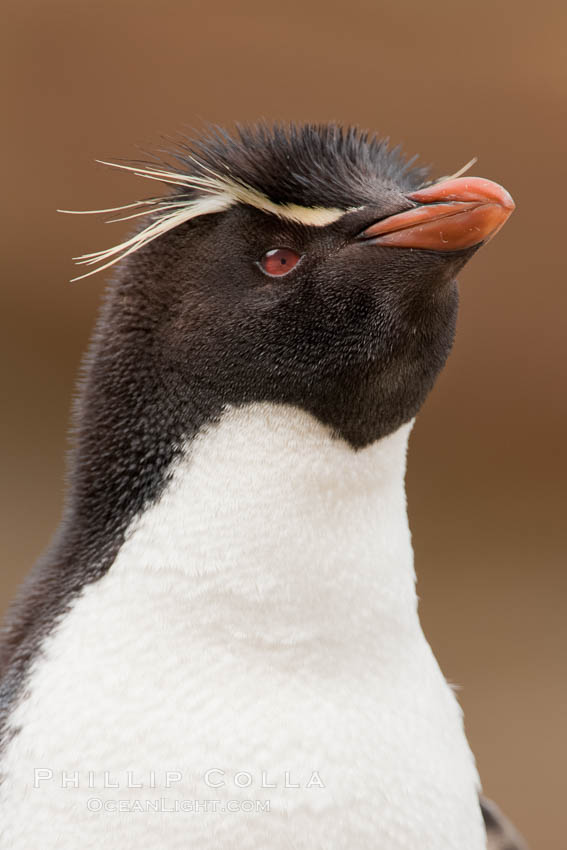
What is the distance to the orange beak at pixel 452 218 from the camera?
2.43ft

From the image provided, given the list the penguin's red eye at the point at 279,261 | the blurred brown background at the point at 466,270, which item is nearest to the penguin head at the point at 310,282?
the penguin's red eye at the point at 279,261

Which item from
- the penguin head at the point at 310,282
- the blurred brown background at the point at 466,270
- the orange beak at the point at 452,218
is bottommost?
the blurred brown background at the point at 466,270

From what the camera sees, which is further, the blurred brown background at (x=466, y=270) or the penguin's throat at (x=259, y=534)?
the blurred brown background at (x=466, y=270)

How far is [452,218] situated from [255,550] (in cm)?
28

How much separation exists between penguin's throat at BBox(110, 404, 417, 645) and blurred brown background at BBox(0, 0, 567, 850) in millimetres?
1033

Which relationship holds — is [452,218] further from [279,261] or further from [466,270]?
[466,270]

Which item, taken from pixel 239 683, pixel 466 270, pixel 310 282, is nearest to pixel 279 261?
pixel 310 282

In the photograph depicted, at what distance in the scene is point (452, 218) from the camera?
75 centimetres

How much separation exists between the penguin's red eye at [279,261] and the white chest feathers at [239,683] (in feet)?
0.35

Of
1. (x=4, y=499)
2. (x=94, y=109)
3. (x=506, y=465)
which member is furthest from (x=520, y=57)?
(x=4, y=499)

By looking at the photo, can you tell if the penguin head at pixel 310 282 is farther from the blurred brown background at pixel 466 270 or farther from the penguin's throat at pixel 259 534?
the blurred brown background at pixel 466 270

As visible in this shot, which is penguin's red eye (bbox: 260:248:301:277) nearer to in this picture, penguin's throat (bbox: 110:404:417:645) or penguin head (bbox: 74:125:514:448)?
penguin head (bbox: 74:125:514:448)

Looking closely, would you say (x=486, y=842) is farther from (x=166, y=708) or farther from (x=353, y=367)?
(x=353, y=367)

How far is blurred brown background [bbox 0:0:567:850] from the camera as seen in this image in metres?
1.64
